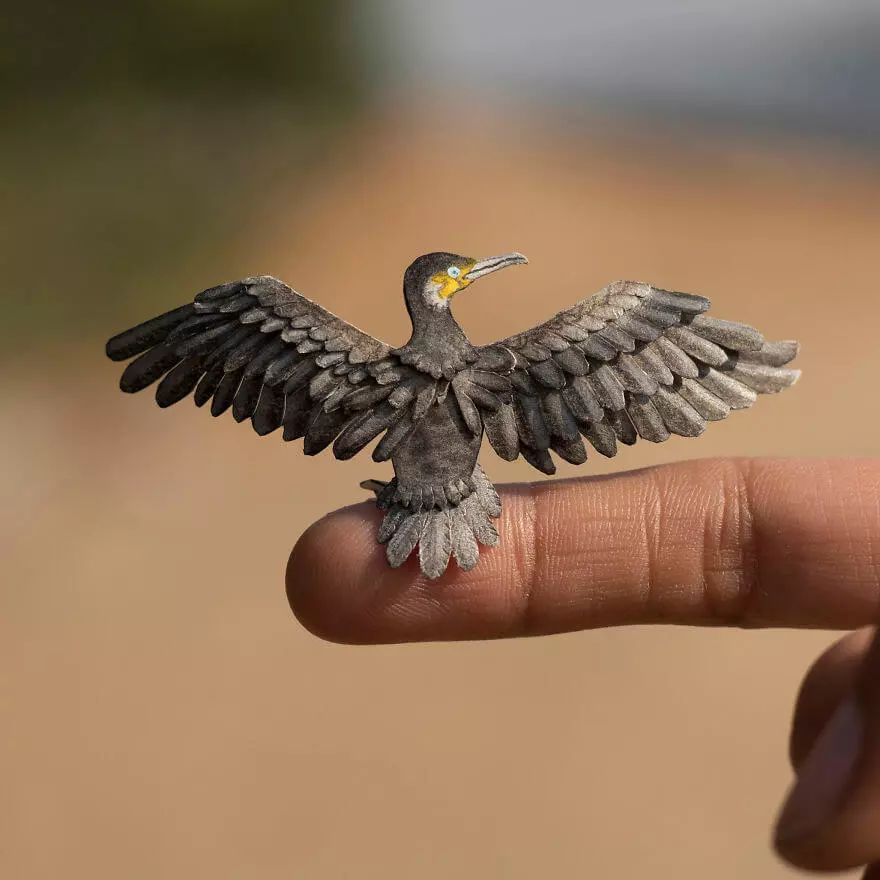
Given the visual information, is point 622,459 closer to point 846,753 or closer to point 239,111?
point 846,753

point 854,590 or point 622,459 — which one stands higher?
point 622,459

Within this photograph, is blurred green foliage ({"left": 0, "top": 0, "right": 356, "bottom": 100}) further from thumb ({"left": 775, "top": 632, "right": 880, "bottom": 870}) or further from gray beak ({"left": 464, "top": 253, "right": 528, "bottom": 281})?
thumb ({"left": 775, "top": 632, "right": 880, "bottom": 870})

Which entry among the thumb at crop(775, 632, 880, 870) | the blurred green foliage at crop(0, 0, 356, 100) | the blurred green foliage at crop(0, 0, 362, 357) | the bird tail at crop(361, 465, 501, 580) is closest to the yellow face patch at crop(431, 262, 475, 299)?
the bird tail at crop(361, 465, 501, 580)

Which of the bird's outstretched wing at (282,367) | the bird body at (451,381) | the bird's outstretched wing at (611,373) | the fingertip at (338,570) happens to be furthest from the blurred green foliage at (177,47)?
the bird's outstretched wing at (611,373)

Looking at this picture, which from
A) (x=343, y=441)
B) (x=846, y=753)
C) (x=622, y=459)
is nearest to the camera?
(x=846, y=753)

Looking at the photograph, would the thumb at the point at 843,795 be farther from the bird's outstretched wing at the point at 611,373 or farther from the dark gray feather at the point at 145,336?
the dark gray feather at the point at 145,336

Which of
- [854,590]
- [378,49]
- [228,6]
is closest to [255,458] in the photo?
[854,590]
